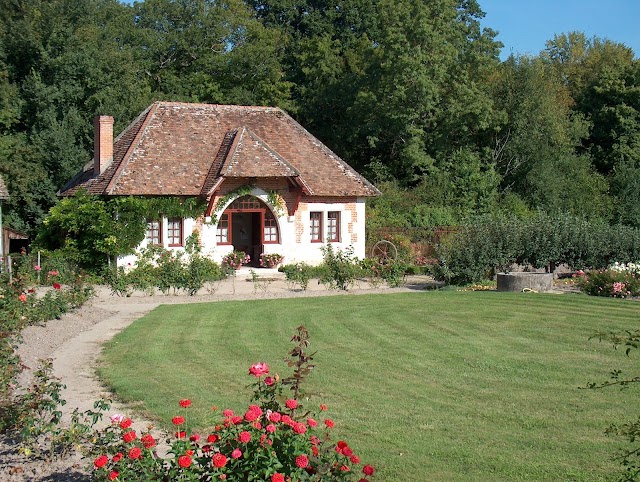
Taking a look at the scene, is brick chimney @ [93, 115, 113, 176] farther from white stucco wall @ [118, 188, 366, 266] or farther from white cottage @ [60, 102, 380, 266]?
white stucco wall @ [118, 188, 366, 266]

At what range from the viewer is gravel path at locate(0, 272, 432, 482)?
7.20 metres

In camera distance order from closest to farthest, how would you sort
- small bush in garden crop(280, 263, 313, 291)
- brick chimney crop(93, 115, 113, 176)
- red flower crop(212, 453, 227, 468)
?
1. red flower crop(212, 453, 227, 468)
2. small bush in garden crop(280, 263, 313, 291)
3. brick chimney crop(93, 115, 113, 176)

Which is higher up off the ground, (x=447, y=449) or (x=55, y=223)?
(x=55, y=223)

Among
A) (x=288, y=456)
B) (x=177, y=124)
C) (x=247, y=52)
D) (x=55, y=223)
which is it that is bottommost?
(x=288, y=456)

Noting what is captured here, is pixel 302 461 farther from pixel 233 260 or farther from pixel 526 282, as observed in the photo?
pixel 233 260

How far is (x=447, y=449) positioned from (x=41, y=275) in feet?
60.7

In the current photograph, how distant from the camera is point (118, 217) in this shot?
2705 centimetres

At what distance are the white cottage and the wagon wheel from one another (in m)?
0.69

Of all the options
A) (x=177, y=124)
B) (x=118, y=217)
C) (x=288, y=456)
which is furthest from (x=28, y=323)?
(x=177, y=124)

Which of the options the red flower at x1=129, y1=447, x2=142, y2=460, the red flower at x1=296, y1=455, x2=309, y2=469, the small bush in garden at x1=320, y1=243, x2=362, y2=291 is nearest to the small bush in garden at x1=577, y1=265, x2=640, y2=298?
the small bush in garden at x1=320, y1=243, x2=362, y2=291

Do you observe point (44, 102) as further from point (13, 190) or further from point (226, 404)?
point (226, 404)

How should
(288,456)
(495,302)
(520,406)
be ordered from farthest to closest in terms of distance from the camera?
(495,302) < (520,406) < (288,456)

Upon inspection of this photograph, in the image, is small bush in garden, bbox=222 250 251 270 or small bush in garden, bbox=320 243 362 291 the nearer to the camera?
small bush in garden, bbox=320 243 362 291

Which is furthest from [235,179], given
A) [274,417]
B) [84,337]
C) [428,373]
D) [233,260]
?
[274,417]
